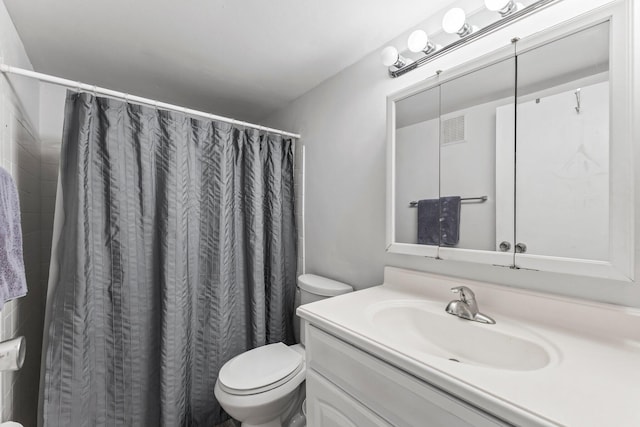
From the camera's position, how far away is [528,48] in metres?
0.89

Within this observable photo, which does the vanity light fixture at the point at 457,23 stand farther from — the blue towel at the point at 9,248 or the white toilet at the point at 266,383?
the blue towel at the point at 9,248

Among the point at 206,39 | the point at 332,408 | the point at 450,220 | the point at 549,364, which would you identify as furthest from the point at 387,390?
the point at 206,39

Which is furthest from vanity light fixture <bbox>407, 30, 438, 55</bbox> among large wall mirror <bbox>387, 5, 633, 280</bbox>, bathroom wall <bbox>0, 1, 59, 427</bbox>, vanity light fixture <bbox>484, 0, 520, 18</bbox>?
bathroom wall <bbox>0, 1, 59, 427</bbox>

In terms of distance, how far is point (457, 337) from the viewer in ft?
3.01

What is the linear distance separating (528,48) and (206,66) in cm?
160

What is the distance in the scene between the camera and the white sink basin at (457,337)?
0.75 m

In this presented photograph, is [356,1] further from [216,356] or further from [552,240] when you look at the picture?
[216,356]

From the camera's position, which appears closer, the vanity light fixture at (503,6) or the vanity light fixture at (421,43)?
the vanity light fixture at (503,6)

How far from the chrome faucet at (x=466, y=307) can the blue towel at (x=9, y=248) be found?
4.45ft

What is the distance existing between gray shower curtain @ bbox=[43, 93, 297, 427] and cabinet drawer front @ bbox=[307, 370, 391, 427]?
0.81m

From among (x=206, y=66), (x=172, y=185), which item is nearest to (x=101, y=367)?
(x=172, y=185)

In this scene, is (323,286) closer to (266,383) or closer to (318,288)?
(318,288)

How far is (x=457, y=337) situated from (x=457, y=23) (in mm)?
1148

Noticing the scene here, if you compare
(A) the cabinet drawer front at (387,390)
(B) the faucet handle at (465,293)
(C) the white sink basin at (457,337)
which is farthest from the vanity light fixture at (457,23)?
(A) the cabinet drawer front at (387,390)
